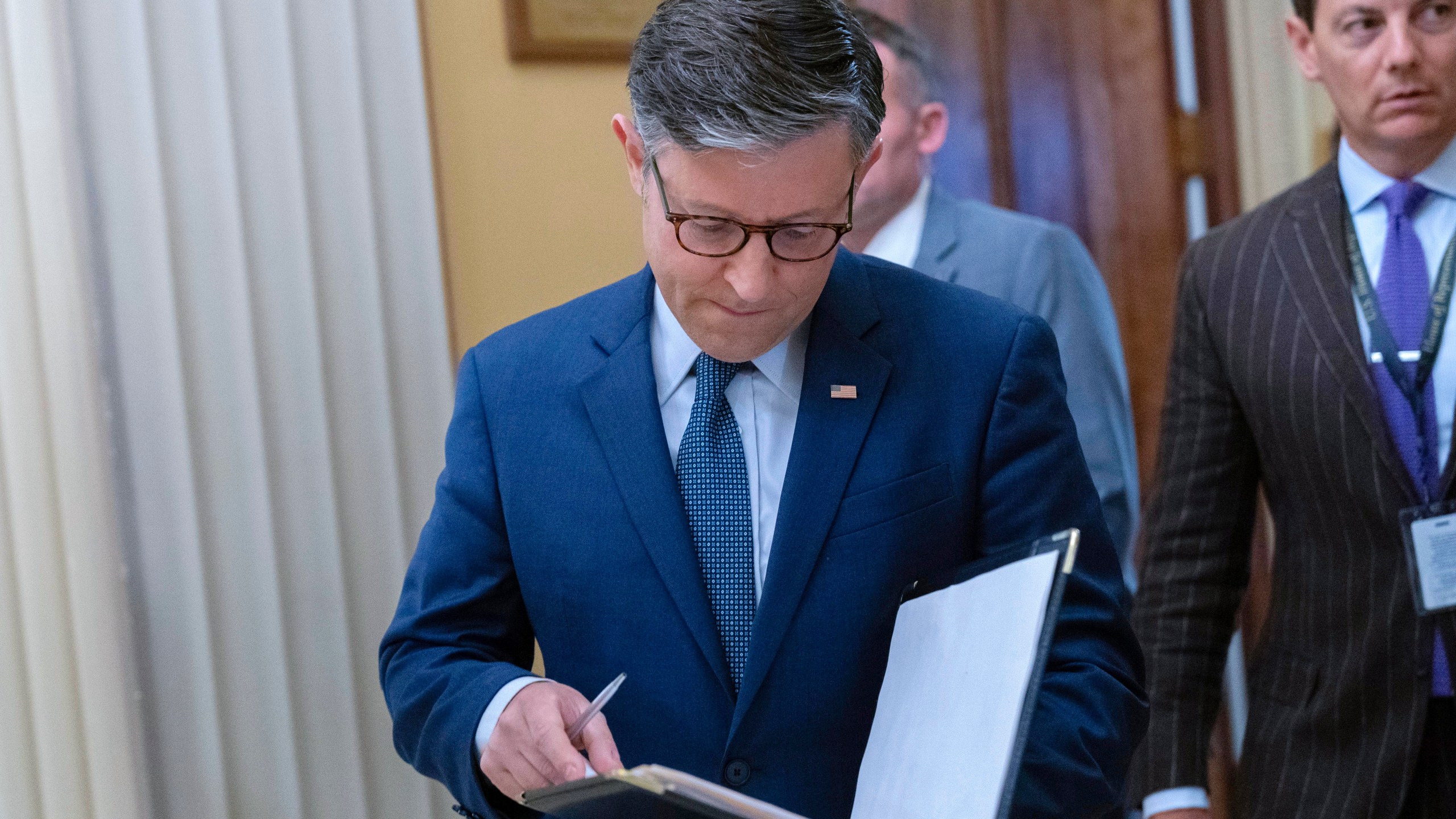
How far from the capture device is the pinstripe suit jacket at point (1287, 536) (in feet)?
6.34

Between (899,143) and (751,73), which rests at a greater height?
(899,143)

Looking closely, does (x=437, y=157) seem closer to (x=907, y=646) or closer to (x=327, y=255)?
(x=327, y=255)

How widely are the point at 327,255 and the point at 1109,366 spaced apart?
1.64 meters

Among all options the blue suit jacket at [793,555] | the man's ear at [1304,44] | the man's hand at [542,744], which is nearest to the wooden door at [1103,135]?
the man's ear at [1304,44]

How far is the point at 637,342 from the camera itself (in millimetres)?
1490

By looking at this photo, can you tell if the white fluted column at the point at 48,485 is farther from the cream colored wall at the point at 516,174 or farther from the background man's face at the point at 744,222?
the background man's face at the point at 744,222

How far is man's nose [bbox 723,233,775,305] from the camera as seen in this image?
4.23 feet

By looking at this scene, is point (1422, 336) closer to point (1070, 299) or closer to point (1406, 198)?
point (1406, 198)

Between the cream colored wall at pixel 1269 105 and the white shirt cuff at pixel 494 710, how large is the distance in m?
3.38

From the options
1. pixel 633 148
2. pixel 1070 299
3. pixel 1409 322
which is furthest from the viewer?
pixel 1070 299

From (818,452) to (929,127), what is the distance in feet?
6.00

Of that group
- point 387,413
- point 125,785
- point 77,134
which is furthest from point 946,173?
point 125,785

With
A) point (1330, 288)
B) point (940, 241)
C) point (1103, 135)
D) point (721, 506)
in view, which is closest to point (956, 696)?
point (721, 506)

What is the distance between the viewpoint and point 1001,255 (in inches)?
112
